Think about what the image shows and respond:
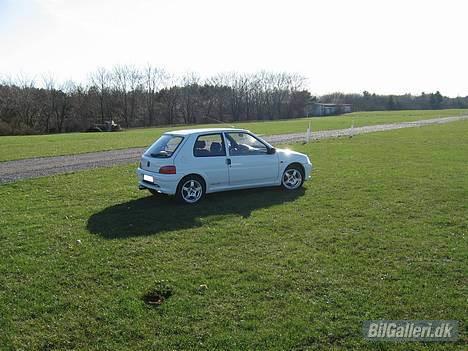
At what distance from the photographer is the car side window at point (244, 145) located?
354 inches

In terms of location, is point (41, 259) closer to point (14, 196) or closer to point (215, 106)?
point (14, 196)

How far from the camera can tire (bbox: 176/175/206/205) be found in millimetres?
8351

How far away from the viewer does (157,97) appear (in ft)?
270

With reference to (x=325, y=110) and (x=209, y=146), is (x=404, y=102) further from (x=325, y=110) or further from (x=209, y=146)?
(x=209, y=146)

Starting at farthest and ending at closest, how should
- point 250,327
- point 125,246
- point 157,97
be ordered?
point 157,97, point 125,246, point 250,327

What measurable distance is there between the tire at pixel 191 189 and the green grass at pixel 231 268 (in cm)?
27

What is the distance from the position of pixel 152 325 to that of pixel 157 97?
81.8 metres

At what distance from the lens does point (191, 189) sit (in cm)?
851

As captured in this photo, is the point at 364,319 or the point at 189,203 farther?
the point at 189,203

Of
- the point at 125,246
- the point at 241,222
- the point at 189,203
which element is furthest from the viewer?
the point at 189,203

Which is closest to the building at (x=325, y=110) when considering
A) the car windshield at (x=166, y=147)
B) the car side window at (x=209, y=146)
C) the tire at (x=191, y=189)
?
the car side window at (x=209, y=146)

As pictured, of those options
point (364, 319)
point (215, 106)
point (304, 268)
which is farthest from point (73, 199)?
point (215, 106)

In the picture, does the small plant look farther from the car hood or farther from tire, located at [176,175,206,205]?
the car hood

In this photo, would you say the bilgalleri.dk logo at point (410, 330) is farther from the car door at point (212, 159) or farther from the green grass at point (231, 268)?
the car door at point (212, 159)
